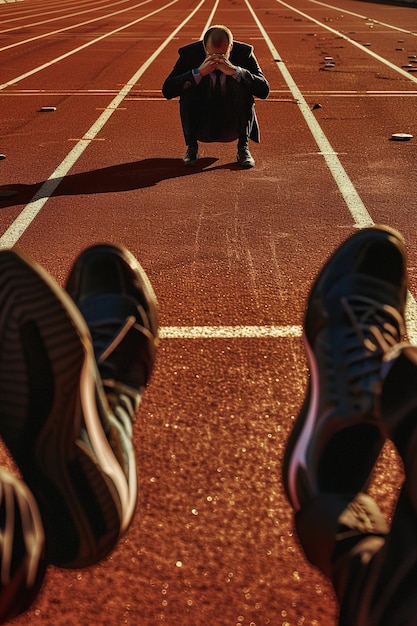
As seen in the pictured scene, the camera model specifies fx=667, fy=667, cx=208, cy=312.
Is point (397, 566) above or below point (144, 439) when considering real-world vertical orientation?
above

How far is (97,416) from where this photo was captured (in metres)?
1.87

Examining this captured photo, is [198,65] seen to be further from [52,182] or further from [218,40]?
[52,182]

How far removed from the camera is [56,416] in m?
1.73

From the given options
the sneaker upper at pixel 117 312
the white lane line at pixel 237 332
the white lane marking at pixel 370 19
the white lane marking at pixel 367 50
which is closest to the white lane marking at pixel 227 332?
the white lane line at pixel 237 332

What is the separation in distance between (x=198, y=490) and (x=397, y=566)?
3.07 ft

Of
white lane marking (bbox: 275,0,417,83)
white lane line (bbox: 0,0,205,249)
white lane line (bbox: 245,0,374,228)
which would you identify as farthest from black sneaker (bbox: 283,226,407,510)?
white lane marking (bbox: 275,0,417,83)

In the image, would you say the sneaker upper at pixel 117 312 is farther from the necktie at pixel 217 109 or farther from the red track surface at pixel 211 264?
the necktie at pixel 217 109

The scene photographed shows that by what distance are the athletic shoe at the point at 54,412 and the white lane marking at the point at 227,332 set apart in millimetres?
1581

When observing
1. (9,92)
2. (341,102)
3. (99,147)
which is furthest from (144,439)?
(9,92)

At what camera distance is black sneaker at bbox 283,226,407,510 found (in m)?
1.96

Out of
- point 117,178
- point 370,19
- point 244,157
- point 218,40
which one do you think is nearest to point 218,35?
point 218,40

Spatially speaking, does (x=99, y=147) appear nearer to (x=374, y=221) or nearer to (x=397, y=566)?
(x=374, y=221)

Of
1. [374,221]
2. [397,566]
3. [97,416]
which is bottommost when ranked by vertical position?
[374,221]

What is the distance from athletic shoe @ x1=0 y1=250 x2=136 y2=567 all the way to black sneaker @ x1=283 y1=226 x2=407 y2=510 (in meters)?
0.59
